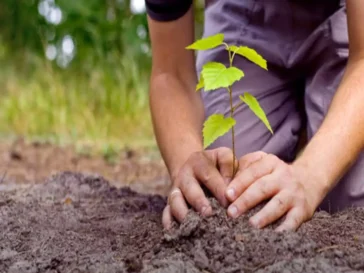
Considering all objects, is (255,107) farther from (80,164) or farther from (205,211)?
(80,164)

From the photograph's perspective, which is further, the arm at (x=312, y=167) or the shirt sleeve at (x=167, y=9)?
the shirt sleeve at (x=167, y=9)

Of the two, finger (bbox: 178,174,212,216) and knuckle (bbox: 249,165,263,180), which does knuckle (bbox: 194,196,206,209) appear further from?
knuckle (bbox: 249,165,263,180)

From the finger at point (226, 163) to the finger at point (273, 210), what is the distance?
13 cm

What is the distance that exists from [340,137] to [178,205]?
42 cm

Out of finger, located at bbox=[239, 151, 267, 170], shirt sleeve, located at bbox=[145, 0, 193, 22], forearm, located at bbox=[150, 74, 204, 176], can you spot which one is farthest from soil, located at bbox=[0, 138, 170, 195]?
A: finger, located at bbox=[239, 151, 267, 170]

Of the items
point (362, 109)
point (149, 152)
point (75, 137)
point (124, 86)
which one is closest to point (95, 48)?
point (124, 86)

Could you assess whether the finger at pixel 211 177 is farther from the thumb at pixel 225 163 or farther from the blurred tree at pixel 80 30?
the blurred tree at pixel 80 30

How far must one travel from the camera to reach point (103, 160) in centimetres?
376

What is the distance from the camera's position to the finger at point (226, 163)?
162cm

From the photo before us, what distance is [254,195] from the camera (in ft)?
4.98

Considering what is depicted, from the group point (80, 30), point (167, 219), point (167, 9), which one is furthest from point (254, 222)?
point (80, 30)

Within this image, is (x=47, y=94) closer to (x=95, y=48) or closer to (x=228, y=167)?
(x=95, y=48)

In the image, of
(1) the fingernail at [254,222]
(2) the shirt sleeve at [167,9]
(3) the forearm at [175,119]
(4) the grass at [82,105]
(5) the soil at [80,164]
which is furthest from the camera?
(4) the grass at [82,105]

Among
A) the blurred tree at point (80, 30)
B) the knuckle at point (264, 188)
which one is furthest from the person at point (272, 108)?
the blurred tree at point (80, 30)
